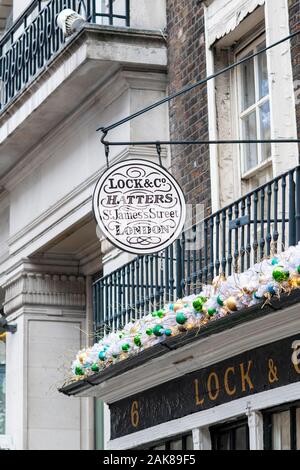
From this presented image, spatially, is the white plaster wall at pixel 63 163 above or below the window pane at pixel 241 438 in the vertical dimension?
above

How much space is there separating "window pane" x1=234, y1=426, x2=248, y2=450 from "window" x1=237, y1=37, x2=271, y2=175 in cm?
308

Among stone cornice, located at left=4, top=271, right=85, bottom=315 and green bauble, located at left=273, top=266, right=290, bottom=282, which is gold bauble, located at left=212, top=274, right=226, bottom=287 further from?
stone cornice, located at left=4, top=271, right=85, bottom=315

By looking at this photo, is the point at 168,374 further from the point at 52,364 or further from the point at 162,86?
the point at 52,364

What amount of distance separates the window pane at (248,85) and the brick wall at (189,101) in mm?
483

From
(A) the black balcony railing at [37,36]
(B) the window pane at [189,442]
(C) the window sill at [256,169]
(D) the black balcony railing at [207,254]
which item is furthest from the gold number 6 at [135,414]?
(A) the black balcony railing at [37,36]

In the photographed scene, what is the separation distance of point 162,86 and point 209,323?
5239mm

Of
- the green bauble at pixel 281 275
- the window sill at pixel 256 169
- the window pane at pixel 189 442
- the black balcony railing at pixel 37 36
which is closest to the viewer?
the green bauble at pixel 281 275

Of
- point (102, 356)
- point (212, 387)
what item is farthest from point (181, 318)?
point (102, 356)

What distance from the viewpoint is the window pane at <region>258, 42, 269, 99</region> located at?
685 inches

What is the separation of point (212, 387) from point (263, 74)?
11.5ft

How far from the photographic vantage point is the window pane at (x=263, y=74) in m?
17.4

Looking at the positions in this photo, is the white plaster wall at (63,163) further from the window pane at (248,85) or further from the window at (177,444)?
the window at (177,444)

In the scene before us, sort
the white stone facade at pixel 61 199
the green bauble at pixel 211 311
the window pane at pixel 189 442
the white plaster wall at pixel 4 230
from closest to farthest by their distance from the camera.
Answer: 1. the green bauble at pixel 211 311
2. the window pane at pixel 189 442
3. the white stone facade at pixel 61 199
4. the white plaster wall at pixel 4 230

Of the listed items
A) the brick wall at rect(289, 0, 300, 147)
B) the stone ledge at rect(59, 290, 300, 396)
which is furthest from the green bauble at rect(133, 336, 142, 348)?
the brick wall at rect(289, 0, 300, 147)
